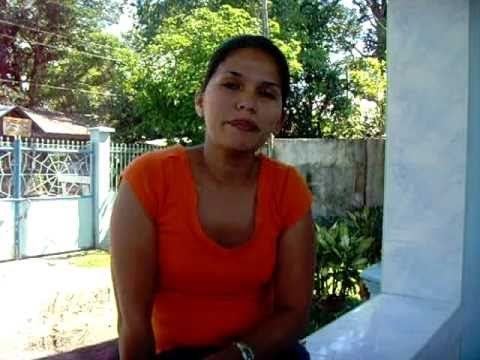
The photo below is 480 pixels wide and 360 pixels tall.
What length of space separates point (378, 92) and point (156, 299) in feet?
23.6

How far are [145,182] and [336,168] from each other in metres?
5.64

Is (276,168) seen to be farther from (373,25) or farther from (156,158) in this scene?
(373,25)

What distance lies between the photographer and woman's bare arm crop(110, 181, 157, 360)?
839 millimetres

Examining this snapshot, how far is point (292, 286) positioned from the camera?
93cm

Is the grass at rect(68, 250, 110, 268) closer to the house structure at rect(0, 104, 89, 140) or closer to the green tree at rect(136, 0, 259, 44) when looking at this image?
the house structure at rect(0, 104, 89, 140)

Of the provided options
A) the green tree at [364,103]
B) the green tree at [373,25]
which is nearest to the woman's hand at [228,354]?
the green tree at [364,103]

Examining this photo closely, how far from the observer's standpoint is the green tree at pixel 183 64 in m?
6.97

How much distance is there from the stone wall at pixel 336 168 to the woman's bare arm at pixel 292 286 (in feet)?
17.0

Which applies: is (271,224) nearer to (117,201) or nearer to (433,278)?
(117,201)

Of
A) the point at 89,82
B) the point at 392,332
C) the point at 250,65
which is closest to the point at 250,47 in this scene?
the point at 250,65

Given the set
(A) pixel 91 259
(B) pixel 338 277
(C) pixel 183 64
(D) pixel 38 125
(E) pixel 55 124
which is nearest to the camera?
(B) pixel 338 277

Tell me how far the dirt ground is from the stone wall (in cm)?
239

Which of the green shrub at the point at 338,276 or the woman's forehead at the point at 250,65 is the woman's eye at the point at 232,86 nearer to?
the woman's forehead at the point at 250,65

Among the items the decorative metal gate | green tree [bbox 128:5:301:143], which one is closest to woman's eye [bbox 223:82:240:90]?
the decorative metal gate
